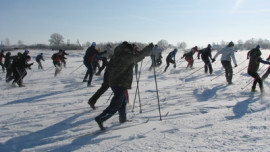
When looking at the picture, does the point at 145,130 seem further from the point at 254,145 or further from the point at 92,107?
the point at 92,107

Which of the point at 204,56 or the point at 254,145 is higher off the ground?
the point at 204,56

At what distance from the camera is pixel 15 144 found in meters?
3.60

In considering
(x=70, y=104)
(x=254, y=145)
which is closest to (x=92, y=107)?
(x=70, y=104)

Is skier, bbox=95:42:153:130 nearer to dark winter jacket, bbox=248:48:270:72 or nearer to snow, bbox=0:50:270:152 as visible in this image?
snow, bbox=0:50:270:152

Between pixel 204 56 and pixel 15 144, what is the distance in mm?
12034

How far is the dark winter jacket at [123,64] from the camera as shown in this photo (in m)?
4.00

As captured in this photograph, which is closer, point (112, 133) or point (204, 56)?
point (112, 133)

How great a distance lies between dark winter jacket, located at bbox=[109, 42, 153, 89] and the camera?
3998 millimetres

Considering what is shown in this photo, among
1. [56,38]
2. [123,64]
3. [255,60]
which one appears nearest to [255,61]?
[255,60]

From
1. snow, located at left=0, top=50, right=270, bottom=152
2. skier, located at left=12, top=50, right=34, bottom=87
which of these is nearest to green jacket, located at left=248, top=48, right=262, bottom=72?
snow, located at left=0, top=50, right=270, bottom=152

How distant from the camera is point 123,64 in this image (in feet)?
13.1

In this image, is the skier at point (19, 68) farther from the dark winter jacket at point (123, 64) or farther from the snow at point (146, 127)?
the dark winter jacket at point (123, 64)

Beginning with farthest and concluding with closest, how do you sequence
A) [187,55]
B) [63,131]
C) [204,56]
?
[187,55] < [204,56] < [63,131]

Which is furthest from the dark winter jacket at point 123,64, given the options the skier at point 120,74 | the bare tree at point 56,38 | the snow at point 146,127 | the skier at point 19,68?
the bare tree at point 56,38
